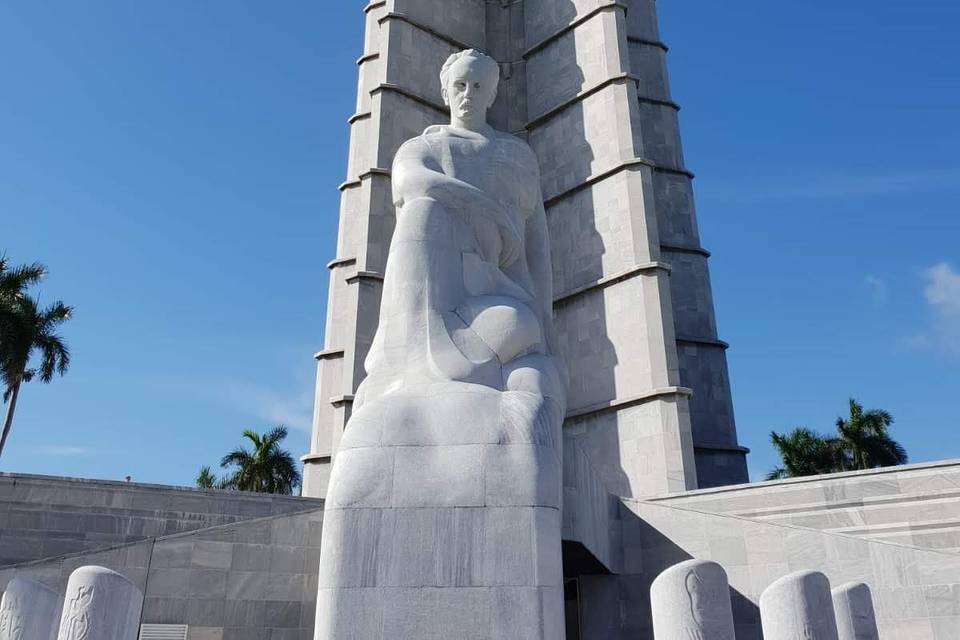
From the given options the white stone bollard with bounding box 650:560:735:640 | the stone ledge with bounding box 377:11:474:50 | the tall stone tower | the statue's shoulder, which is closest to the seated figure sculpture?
Result: the statue's shoulder

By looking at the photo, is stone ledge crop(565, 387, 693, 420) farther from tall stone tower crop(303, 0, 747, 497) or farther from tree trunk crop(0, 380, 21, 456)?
tree trunk crop(0, 380, 21, 456)

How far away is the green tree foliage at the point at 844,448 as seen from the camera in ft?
98.7

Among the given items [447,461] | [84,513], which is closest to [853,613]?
[447,461]

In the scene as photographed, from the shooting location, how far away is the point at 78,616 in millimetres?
4188

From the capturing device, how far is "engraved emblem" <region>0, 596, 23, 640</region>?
446cm

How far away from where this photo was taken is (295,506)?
11961 millimetres

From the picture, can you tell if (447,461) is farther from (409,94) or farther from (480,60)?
(409,94)

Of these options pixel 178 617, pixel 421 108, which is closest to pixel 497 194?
pixel 178 617

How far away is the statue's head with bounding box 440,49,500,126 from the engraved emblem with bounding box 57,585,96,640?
525 cm

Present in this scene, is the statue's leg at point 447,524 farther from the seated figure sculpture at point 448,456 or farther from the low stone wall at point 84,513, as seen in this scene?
the low stone wall at point 84,513

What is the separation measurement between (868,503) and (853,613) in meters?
5.78

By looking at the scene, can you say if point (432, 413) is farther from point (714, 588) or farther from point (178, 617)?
point (178, 617)

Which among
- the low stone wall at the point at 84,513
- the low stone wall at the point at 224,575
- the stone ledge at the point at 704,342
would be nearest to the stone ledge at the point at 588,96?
the stone ledge at the point at 704,342

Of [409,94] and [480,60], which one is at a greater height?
[409,94]
